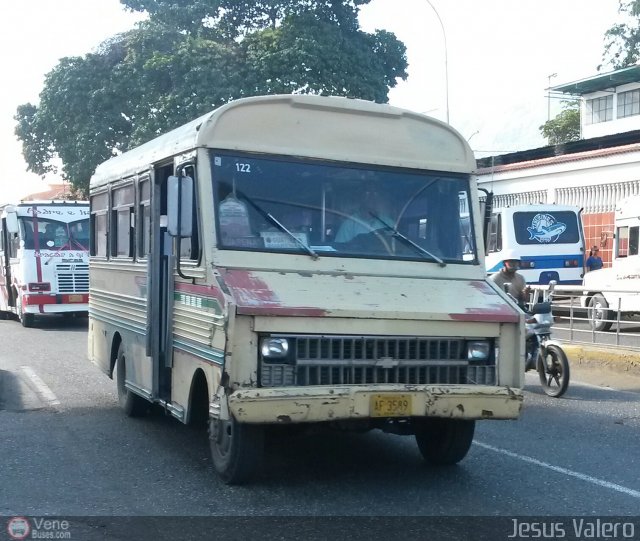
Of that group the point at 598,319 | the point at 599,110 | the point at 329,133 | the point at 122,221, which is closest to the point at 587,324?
the point at 598,319

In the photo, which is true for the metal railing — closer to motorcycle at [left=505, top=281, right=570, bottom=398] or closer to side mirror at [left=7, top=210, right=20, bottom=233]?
motorcycle at [left=505, top=281, right=570, bottom=398]

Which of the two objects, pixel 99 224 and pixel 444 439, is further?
pixel 99 224

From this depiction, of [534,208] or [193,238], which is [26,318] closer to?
[534,208]

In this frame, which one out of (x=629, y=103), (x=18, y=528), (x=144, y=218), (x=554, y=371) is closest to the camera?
(x=18, y=528)

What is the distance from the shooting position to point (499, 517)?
19.6ft

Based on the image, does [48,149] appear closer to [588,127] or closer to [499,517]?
[588,127]

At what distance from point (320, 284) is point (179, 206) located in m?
1.18

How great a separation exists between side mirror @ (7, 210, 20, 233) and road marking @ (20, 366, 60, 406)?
7.68 metres

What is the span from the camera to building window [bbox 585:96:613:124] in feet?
129

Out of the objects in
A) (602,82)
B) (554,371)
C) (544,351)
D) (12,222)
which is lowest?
(554,371)

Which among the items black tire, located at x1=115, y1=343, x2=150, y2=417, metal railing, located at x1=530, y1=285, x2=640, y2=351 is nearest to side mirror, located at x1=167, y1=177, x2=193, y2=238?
black tire, located at x1=115, y1=343, x2=150, y2=417

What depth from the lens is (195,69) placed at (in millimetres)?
30312

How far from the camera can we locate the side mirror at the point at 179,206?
22.3 feet

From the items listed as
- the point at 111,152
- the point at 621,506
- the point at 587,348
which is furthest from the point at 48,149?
the point at 621,506
